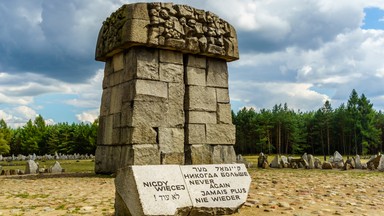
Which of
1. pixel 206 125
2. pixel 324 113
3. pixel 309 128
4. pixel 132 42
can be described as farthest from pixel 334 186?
pixel 309 128

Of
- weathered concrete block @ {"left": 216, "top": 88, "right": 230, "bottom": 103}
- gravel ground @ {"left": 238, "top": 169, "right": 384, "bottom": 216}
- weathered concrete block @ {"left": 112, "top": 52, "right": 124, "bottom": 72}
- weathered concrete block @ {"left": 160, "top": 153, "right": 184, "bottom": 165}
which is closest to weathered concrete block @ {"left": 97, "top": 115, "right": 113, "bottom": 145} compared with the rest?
weathered concrete block @ {"left": 112, "top": 52, "right": 124, "bottom": 72}

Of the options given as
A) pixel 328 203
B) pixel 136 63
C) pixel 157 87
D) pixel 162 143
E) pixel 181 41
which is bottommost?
pixel 328 203

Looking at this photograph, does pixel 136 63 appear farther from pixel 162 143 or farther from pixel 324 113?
pixel 324 113

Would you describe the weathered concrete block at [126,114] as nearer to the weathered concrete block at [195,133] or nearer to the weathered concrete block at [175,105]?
the weathered concrete block at [175,105]

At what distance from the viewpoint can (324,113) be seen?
198ft

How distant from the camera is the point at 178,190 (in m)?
5.01

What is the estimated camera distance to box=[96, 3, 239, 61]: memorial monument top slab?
991cm

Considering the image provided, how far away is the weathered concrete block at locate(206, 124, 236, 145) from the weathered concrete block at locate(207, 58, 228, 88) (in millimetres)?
1272

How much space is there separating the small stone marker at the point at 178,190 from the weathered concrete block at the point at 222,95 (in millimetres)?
5514

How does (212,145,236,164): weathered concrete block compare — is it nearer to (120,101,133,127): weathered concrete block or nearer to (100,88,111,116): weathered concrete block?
(120,101,133,127): weathered concrete block

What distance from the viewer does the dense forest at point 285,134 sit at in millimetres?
54031

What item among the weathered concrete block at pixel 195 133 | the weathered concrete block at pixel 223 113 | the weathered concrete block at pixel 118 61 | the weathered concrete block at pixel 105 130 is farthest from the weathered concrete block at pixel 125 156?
the weathered concrete block at pixel 223 113

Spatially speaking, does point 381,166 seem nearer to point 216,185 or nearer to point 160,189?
point 216,185

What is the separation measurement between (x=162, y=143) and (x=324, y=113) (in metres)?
55.3
